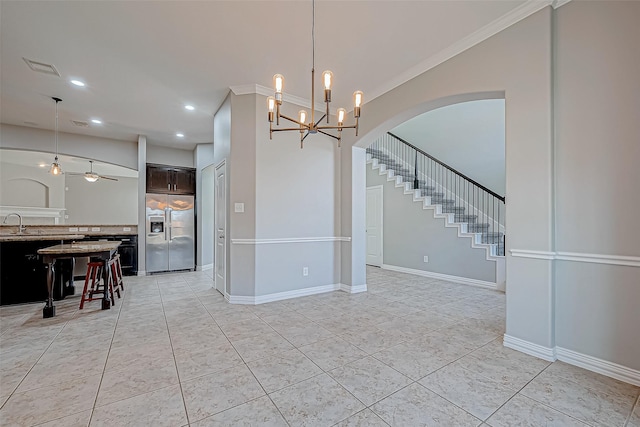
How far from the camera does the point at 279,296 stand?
4.21 metres

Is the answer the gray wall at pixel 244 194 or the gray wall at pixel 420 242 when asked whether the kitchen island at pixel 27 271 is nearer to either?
the gray wall at pixel 244 194

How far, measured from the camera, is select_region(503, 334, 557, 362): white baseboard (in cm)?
238

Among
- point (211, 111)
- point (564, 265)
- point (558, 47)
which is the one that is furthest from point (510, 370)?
point (211, 111)

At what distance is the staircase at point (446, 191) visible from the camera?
218 inches

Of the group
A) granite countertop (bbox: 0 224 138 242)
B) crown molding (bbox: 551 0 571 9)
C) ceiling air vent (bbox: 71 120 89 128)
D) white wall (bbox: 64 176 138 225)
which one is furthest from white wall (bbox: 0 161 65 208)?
crown molding (bbox: 551 0 571 9)

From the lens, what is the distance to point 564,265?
2.39 m

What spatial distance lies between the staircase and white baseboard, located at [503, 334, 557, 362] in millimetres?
2741

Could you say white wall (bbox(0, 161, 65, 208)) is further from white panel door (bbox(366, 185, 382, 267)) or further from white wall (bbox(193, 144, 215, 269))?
white panel door (bbox(366, 185, 382, 267))

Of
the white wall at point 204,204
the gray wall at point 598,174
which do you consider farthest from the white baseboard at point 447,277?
the white wall at point 204,204

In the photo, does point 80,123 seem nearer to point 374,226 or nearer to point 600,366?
point 374,226

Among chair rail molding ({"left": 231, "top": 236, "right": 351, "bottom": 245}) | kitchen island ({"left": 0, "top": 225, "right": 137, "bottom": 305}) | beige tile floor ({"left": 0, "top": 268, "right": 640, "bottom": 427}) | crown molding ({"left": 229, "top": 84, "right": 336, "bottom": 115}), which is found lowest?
beige tile floor ({"left": 0, "top": 268, "right": 640, "bottom": 427})

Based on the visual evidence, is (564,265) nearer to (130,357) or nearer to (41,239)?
(130,357)

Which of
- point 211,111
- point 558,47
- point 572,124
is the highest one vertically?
point 211,111

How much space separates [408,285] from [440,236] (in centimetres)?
130
